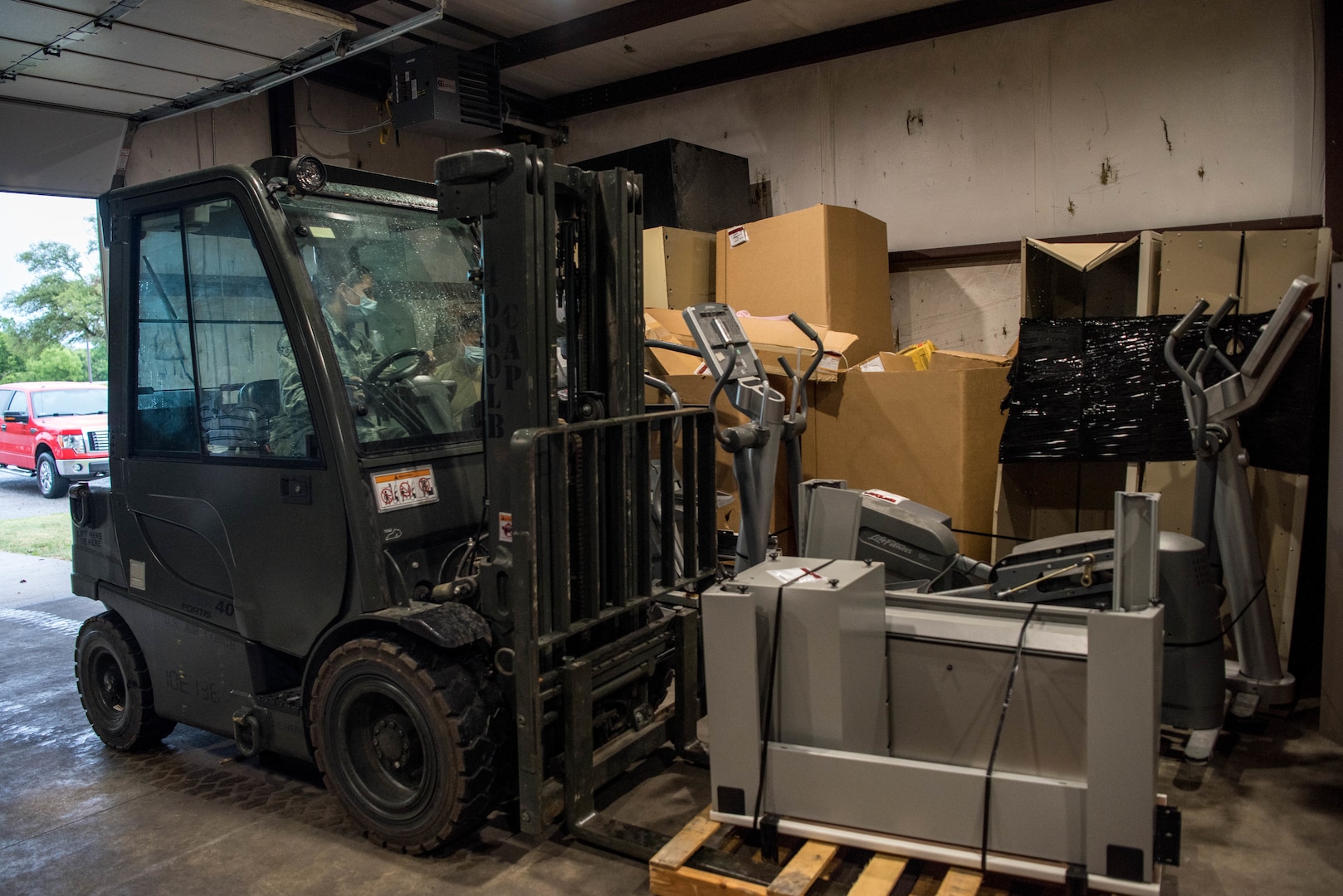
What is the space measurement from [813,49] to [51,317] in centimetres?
804

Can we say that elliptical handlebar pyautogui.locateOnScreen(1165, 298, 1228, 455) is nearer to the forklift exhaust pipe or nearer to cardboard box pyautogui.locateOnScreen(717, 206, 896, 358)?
cardboard box pyautogui.locateOnScreen(717, 206, 896, 358)

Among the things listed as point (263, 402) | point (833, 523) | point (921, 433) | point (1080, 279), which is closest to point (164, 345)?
point (263, 402)

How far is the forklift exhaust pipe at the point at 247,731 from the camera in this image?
3227 mm

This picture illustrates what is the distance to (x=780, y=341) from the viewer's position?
17.9 ft

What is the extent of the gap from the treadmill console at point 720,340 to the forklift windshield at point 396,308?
3.78 ft

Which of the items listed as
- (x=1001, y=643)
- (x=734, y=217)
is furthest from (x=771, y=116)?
(x=1001, y=643)

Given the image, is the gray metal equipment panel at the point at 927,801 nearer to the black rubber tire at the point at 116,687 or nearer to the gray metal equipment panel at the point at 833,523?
the gray metal equipment panel at the point at 833,523

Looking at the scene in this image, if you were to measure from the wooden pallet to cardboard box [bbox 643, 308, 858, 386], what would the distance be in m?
2.88

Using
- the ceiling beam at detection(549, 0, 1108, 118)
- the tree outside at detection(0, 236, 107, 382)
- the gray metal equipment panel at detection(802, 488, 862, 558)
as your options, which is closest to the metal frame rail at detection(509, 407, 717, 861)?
the gray metal equipment panel at detection(802, 488, 862, 558)

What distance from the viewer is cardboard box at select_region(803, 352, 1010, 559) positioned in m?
5.04

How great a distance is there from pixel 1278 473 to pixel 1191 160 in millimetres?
2275

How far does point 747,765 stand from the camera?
2584mm

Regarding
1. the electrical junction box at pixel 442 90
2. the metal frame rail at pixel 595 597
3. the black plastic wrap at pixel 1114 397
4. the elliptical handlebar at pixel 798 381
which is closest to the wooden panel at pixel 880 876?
the metal frame rail at pixel 595 597

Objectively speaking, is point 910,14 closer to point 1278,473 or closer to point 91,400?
point 1278,473
